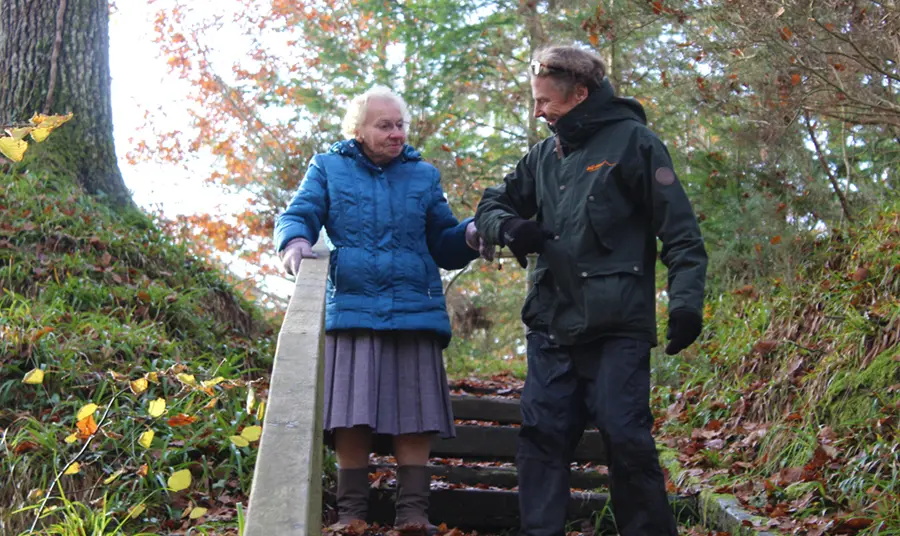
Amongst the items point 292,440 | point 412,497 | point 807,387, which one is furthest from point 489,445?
point 292,440

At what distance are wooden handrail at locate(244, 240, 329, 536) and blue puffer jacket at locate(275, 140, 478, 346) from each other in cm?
85

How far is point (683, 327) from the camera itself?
10.6 feet

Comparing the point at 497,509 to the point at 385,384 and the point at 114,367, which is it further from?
the point at 114,367

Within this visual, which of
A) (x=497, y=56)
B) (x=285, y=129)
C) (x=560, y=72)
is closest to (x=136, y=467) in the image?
(x=560, y=72)

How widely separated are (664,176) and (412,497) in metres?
1.82

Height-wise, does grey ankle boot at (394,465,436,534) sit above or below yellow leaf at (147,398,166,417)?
below

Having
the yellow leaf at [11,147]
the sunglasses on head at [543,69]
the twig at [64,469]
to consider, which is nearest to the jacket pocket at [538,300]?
the sunglasses on head at [543,69]

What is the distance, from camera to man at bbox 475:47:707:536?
3.35 m

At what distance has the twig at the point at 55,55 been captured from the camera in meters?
7.75

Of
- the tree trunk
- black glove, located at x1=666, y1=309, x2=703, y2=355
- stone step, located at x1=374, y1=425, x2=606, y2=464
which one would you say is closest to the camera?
black glove, located at x1=666, y1=309, x2=703, y2=355

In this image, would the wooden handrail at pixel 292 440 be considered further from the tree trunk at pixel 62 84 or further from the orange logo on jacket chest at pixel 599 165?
the tree trunk at pixel 62 84

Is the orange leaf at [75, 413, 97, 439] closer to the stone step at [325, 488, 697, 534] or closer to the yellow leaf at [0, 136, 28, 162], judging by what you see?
the yellow leaf at [0, 136, 28, 162]

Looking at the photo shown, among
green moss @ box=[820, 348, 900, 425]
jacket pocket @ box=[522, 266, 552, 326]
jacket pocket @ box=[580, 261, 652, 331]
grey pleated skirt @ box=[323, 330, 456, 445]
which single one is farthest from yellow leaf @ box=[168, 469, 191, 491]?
green moss @ box=[820, 348, 900, 425]

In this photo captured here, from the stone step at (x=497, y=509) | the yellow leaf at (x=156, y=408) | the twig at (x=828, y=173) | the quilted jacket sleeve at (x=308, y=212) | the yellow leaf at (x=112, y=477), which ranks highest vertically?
the twig at (x=828, y=173)
